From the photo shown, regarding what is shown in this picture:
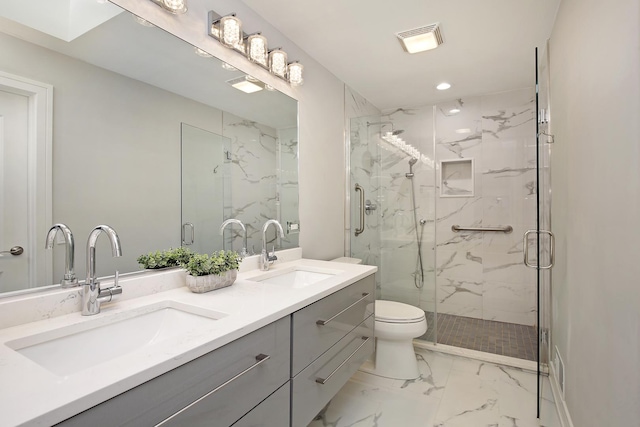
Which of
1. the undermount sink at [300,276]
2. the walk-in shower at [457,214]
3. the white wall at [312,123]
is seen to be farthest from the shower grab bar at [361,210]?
the undermount sink at [300,276]

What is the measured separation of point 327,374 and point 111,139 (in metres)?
1.37

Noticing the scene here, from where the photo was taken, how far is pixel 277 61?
6.70 ft

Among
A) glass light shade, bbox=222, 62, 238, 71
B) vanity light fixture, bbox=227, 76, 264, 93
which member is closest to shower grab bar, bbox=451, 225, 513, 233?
vanity light fixture, bbox=227, 76, 264, 93

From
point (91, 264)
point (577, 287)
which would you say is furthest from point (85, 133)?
point (577, 287)

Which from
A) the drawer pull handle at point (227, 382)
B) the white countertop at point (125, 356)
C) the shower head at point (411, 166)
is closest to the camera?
the white countertop at point (125, 356)

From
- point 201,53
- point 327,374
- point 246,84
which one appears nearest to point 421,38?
point 246,84

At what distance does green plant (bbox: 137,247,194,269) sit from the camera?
4.56 ft

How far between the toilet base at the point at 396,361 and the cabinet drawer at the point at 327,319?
52cm

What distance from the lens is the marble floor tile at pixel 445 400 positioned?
185cm

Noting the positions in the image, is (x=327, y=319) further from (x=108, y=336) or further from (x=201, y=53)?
(x=201, y=53)

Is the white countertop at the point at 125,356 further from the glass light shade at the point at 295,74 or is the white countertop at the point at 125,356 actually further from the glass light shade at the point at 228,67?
the glass light shade at the point at 295,74

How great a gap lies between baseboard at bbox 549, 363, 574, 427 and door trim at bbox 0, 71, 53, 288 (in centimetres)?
241

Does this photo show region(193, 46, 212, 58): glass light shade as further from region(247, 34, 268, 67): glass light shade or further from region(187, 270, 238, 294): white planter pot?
region(187, 270, 238, 294): white planter pot

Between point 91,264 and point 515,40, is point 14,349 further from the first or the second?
point 515,40
